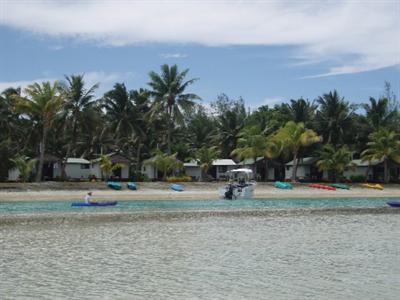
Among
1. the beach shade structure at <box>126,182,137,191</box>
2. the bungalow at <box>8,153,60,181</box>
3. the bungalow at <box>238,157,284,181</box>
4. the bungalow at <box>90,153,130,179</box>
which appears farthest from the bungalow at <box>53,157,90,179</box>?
the bungalow at <box>238,157,284,181</box>

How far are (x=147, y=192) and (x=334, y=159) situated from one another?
24.0 meters

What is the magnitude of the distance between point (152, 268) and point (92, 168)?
5045 centimetres

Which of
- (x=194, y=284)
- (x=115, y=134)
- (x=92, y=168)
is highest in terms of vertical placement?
(x=115, y=134)

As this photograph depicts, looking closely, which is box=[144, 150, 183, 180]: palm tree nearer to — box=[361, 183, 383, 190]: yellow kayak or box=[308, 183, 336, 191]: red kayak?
box=[308, 183, 336, 191]: red kayak

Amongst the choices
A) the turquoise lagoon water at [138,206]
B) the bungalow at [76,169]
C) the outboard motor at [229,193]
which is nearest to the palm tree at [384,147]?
the turquoise lagoon water at [138,206]

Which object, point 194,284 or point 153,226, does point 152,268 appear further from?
point 153,226

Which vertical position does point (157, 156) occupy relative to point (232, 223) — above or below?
above

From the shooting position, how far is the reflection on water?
13109mm

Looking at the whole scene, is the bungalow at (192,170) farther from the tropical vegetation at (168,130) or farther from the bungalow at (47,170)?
the bungalow at (47,170)

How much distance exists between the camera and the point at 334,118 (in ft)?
233

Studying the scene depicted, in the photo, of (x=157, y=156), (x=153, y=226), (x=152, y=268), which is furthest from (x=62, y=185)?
(x=152, y=268)

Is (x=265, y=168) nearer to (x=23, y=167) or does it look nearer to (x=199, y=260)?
(x=23, y=167)

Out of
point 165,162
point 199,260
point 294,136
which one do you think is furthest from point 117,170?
point 199,260

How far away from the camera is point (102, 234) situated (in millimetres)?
24703
